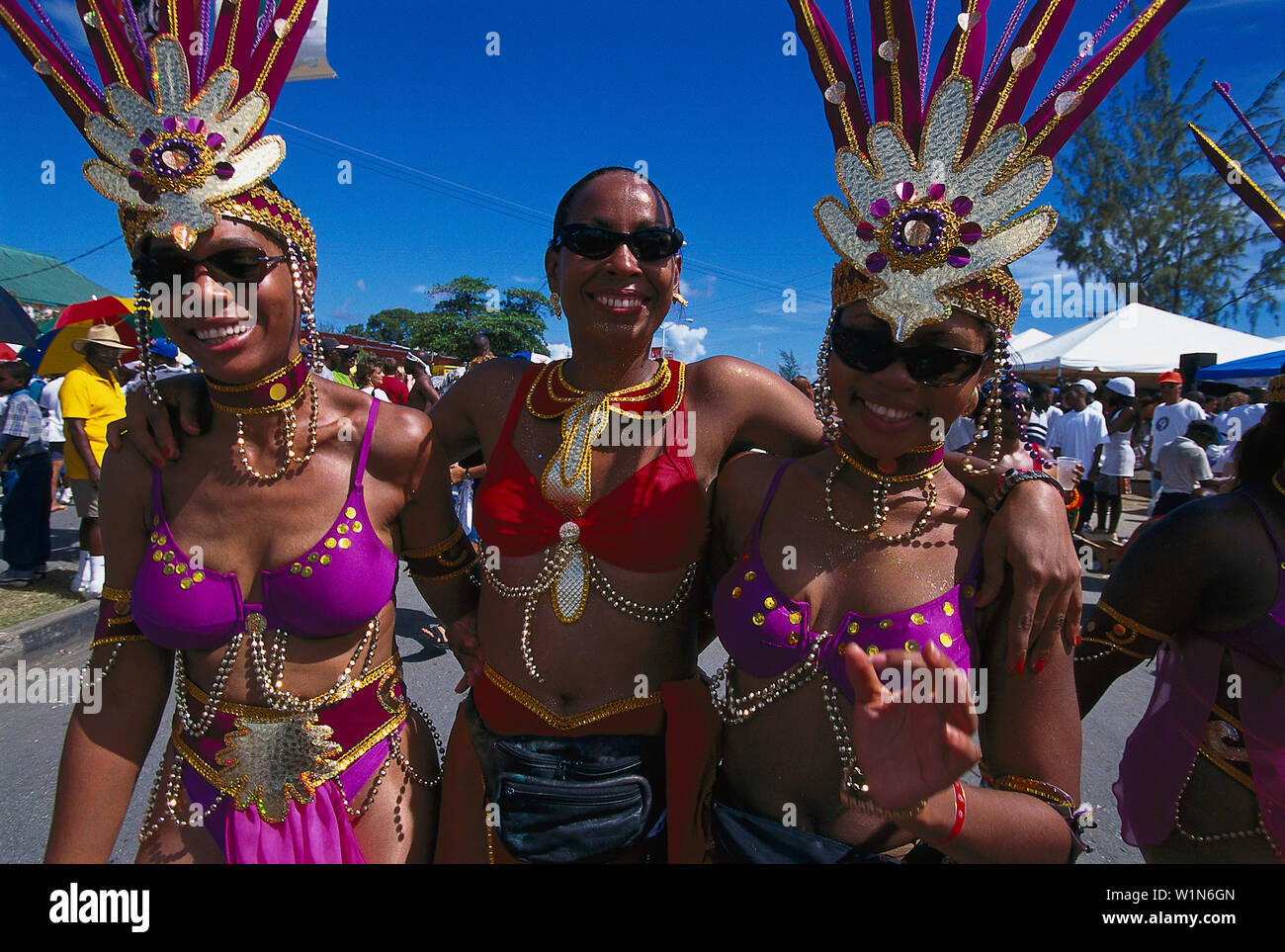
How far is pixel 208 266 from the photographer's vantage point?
5.25 ft

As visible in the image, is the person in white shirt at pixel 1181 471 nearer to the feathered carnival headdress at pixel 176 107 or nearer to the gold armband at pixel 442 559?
the gold armband at pixel 442 559

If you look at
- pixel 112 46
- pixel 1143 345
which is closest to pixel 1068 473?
pixel 112 46

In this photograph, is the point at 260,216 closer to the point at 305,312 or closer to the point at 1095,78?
the point at 305,312

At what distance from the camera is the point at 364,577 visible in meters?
1.71

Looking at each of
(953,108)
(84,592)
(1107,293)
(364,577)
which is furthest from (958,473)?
(1107,293)

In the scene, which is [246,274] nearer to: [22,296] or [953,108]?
[953,108]

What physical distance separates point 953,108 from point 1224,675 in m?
1.52

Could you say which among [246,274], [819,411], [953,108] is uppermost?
[953,108]

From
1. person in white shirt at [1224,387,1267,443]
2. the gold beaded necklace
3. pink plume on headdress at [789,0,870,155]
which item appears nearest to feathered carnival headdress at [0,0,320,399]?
pink plume on headdress at [789,0,870,155]

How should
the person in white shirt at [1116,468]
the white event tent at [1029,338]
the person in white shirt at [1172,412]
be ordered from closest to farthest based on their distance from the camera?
the person in white shirt at [1172,412] → the person in white shirt at [1116,468] → the white event tent at [1029,338]

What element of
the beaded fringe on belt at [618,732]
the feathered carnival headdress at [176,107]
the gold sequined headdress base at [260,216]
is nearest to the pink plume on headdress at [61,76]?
the feathered carnival headdress at [176,107]

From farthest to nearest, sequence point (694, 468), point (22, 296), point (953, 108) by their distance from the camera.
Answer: point (22, 296)
point (694, 468)
point (953, 108)

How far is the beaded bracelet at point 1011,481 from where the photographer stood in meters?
1.52

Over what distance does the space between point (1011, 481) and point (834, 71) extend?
3.42 ft
